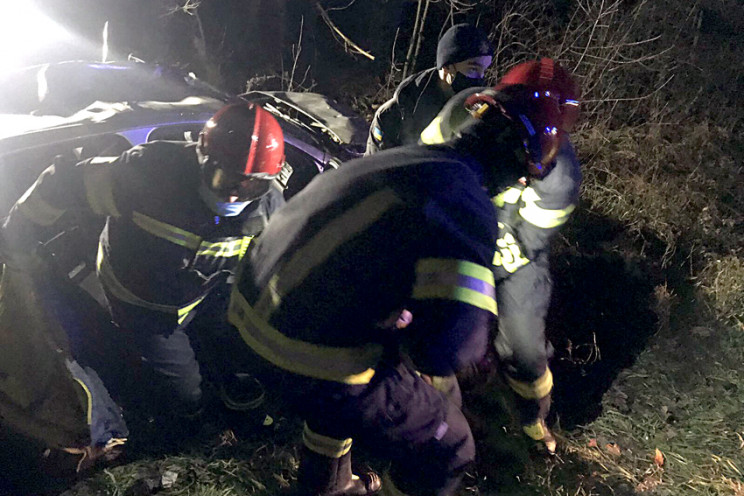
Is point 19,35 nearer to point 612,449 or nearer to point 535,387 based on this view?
point 535,387

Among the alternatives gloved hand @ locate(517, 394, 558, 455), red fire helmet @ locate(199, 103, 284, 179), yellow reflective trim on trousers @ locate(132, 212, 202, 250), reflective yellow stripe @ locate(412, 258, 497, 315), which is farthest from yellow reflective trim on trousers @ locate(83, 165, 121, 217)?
gloved hand @ locate(517, 394, 558, 455)

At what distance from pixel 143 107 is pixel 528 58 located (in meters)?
4.66

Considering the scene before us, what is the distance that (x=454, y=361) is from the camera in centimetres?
158

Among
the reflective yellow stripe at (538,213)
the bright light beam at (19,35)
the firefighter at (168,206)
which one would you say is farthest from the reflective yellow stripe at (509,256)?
the bright light beam at (19,35)

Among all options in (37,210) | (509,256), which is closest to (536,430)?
(509,256)

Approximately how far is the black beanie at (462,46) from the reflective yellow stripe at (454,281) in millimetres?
2467

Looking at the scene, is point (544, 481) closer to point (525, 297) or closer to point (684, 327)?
point (525, 297)

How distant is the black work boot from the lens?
2227 mm

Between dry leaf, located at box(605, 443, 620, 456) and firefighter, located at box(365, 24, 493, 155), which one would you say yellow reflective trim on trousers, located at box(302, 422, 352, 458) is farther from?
firefighter, located at box(365, 24, 493, 155)

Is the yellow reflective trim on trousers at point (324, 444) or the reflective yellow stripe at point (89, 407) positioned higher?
the yellow reflective trim on trousers at point (324, 444)

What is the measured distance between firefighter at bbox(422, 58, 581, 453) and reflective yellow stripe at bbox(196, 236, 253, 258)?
4.14 feet

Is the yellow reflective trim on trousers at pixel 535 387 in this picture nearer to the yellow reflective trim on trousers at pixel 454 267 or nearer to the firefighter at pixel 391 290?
the firefighter at pixel 391 290

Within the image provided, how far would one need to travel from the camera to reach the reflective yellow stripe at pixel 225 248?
2359mm

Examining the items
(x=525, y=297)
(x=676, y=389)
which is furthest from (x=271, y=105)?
(x=676, y=389)
